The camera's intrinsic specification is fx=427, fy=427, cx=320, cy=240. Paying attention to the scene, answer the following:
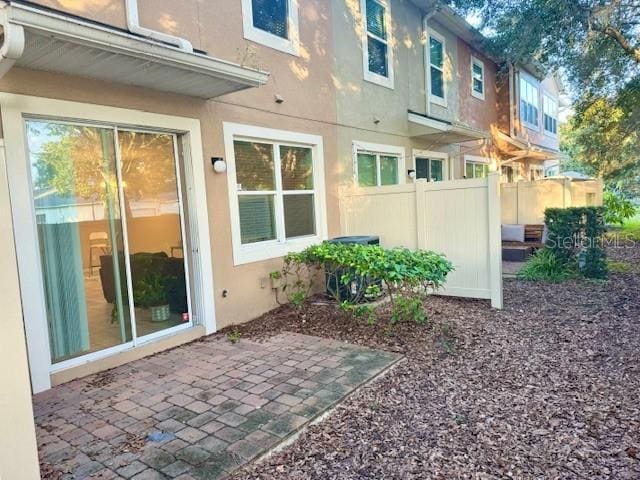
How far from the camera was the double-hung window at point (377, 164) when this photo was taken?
28.9 ft

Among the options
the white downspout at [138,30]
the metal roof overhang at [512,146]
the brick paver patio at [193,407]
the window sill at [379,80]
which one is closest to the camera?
the brick paver patio at [193,407]

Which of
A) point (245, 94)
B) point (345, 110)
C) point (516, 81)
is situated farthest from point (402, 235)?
point (516, 81)

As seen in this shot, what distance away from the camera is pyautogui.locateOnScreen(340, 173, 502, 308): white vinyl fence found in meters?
6.45

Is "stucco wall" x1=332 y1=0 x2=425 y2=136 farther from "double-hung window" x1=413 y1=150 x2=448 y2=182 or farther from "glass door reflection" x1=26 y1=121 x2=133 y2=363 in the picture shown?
"glass door reflection" x1=26 y1=121 x2=133 y2=363

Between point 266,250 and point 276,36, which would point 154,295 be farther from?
point 276,36

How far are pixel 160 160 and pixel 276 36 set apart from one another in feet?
9.51

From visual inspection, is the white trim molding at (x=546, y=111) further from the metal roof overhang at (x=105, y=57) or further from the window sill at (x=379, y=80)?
the metal roof overhang at (x=105, y=57)

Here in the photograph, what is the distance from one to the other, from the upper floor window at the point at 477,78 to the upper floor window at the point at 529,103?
3407mm

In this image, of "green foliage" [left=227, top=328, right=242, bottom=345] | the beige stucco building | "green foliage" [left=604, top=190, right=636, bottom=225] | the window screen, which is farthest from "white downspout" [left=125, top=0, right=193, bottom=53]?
"green foliage" [left=604, top=190, right=636, bottom=225]

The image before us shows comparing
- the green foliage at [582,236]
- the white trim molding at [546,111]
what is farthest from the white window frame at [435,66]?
the white trim molding at [546,111]

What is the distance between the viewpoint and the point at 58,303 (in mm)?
4332

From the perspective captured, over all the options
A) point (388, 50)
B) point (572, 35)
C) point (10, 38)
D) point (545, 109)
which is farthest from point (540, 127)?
point (10, 38)

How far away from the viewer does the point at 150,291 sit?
519 centimetres

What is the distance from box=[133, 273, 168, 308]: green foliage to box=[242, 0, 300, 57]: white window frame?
363 centimetres
